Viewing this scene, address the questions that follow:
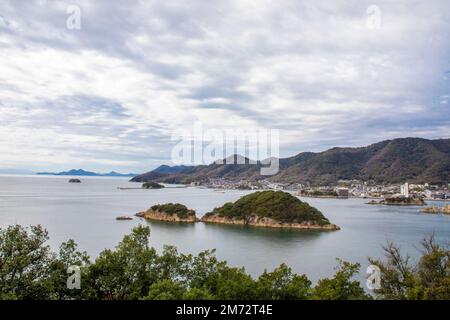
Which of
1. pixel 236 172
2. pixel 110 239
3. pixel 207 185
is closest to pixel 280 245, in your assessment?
pixel 110 239

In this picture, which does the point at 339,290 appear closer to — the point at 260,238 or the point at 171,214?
the point at 260,238

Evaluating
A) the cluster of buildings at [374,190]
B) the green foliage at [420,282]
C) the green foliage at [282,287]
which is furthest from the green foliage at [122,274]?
the cluster of buildings at [374,190]

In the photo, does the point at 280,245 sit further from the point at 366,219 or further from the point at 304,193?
the point at 304,193

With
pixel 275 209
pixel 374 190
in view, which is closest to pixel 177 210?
pixel 275 209

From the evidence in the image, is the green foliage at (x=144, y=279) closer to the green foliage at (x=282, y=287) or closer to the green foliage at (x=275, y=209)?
the green foliage at (x=282, y=287)

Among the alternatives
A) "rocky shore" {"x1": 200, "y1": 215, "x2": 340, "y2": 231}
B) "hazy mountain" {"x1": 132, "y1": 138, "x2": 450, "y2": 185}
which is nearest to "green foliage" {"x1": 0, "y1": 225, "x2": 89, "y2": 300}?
"rocky shore" {"x1": 200, "y1": 215, "x2": 340, "y2": 231}
